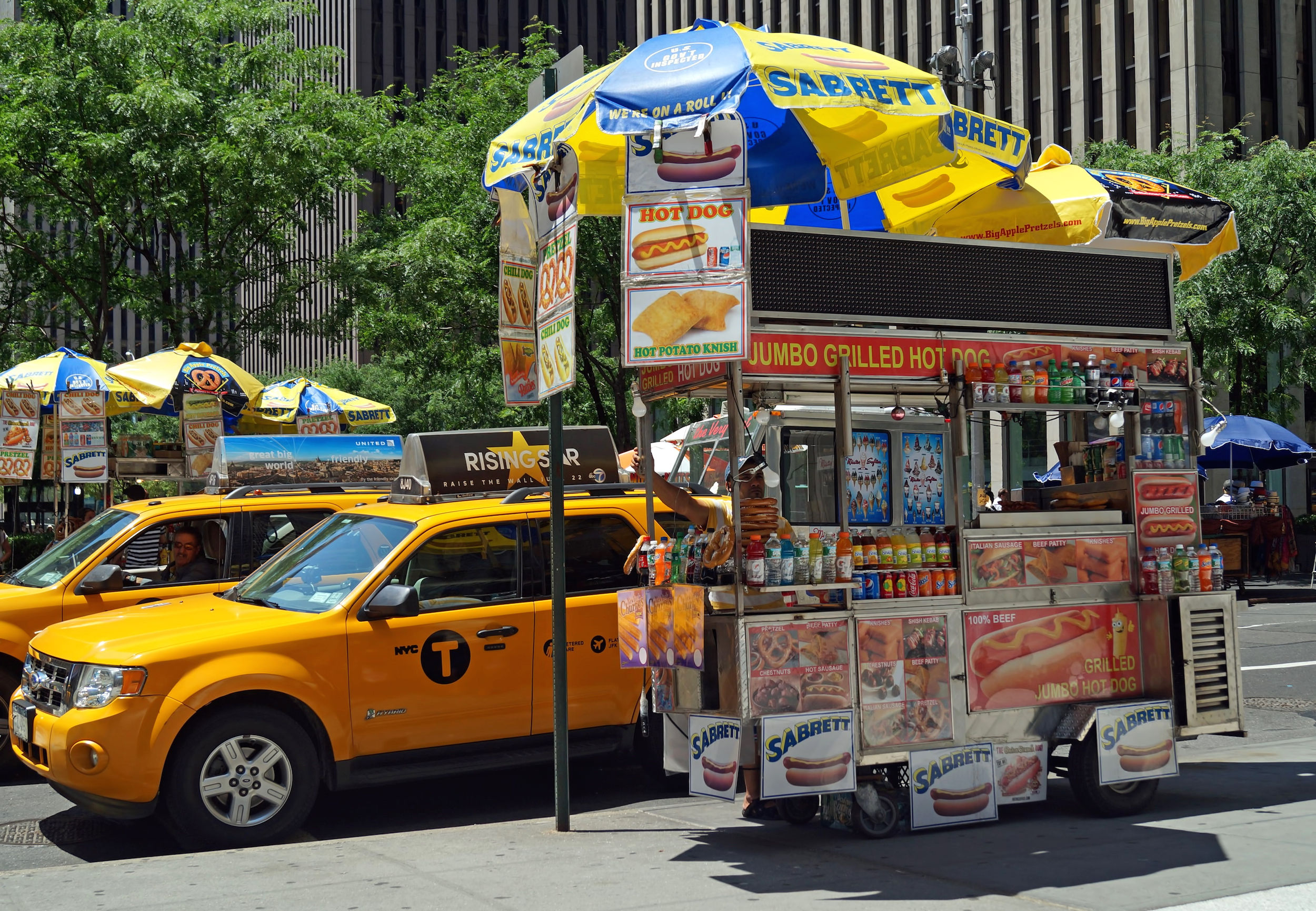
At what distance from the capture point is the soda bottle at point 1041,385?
23.1 ft

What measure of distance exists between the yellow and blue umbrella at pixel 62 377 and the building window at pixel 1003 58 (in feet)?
117

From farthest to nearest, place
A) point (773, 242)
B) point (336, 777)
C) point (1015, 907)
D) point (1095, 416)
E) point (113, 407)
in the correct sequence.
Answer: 1. point (113, 407)
2. point (1095, 416)
3. point (336, 777)
4. point (773, 242)
5. point (1015, 907)

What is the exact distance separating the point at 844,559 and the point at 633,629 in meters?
1.18

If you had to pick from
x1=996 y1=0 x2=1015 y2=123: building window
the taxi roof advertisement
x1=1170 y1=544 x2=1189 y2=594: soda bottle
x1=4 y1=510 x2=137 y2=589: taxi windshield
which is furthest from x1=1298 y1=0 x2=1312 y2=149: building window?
x1=4 y1=510 x2=137 y2=589: taxi windshield

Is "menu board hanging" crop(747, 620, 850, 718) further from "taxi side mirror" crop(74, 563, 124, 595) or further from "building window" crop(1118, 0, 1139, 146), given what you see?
"building window" crop(1118, 0, 1139, 146)

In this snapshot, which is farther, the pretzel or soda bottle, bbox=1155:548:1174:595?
soda bottle, bbox=1155:548:1174:595

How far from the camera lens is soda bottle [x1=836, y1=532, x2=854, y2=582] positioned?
6.35 metres

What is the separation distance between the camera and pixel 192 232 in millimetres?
21500

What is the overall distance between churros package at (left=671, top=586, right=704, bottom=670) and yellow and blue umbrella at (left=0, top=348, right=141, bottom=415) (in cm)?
966

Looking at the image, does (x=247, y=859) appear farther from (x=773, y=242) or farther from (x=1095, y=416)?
(x=1095, y=416)

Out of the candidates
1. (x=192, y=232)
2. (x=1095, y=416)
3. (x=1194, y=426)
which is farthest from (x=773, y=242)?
(x=192, y=232)

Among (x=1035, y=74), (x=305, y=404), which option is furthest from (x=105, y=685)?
(x=1035, y=74)

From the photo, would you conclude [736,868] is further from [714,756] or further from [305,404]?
[305,404]

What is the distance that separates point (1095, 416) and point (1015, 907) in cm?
335
